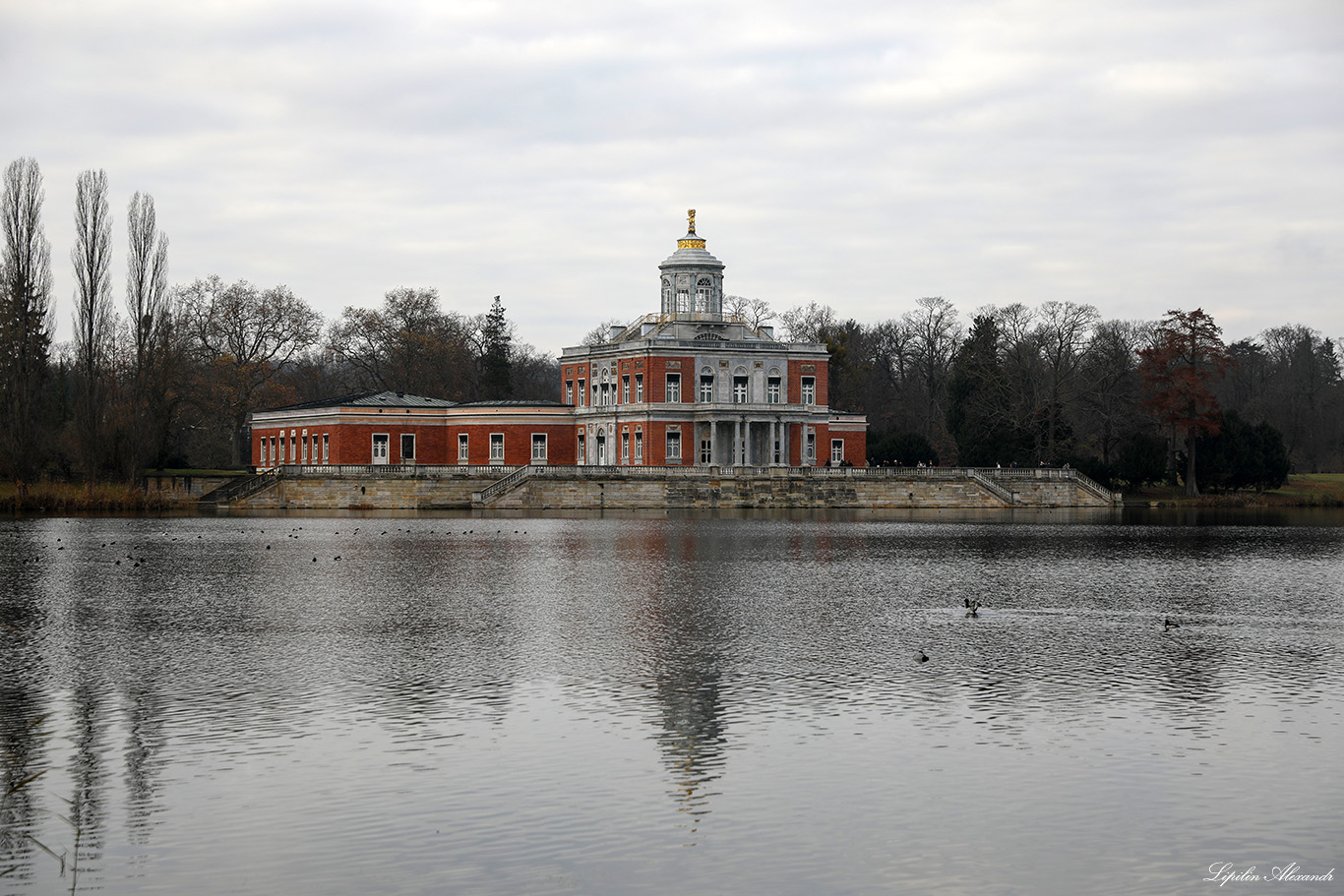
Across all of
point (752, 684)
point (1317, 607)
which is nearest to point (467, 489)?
point (1317, 607)

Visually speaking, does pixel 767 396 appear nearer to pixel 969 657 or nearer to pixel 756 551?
pixel 756 551

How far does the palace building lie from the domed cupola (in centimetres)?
9

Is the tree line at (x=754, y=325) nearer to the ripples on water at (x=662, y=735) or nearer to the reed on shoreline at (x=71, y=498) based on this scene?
the reed on shoreline at (x=71, y=498)

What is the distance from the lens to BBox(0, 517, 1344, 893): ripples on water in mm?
12609

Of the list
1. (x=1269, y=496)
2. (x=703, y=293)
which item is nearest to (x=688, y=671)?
(x=1269, y=496)

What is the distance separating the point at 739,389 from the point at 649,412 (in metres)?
6.51

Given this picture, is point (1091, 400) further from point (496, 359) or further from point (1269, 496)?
point (496, 359)

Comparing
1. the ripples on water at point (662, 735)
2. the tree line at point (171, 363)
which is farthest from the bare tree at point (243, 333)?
the ripples on water at point (662, 735)

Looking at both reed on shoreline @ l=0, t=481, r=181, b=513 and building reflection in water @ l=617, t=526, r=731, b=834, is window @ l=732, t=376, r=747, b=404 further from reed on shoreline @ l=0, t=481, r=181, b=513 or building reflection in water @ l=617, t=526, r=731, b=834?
building reflection in water @ l=617, t=526, r=731, b=834

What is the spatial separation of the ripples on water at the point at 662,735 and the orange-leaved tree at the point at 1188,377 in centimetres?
5966

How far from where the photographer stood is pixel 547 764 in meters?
15.8

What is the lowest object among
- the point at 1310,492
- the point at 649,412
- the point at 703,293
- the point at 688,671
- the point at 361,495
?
the point at 688,671

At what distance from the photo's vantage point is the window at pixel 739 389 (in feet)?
324

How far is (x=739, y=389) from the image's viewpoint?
324ft
